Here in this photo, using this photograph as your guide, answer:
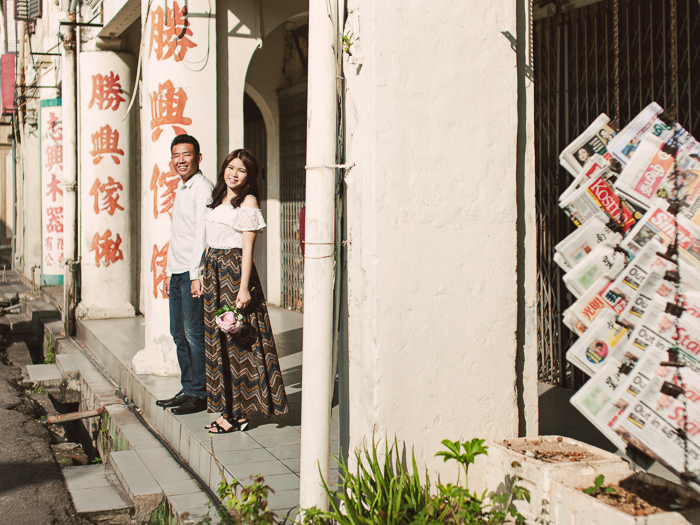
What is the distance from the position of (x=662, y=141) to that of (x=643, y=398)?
96cm

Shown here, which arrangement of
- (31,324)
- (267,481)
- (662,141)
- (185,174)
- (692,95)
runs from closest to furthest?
(662,141), (267,481), (692,95), (185,174), (31,324)

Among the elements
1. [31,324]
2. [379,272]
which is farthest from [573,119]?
[31,324]

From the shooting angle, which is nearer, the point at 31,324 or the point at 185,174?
the point at 185,174

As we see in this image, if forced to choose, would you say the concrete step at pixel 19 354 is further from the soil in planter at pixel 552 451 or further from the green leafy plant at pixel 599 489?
the green leafy plant at pixel 599 489

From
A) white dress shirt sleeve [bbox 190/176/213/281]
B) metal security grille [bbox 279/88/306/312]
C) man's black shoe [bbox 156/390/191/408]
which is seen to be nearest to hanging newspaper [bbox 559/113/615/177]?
white dress shirt sleeve [bbox 190/176/213/281]

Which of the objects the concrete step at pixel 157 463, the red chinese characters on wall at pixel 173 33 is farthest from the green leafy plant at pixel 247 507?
the red chinese characters on wall at pixel 173 33

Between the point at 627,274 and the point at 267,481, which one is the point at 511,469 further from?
the point at 267,481

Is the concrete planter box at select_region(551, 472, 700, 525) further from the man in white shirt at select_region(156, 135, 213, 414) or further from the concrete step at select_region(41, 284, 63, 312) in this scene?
the concrete step at select_region(41, 284, 63, 312)

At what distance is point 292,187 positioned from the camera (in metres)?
11.4

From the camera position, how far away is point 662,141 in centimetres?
277

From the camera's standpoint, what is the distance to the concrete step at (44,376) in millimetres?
8266

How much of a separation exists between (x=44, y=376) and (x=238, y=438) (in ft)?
15.2

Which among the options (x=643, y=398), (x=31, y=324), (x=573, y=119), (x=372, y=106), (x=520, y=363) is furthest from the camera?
(x=31, y=324)

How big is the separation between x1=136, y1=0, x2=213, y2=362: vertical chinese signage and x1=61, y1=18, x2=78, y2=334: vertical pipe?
4.35 meters
